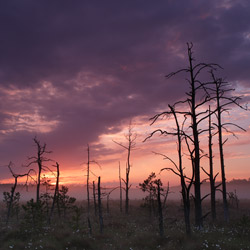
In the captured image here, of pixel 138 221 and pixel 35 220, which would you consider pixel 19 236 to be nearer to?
pixel 35 220

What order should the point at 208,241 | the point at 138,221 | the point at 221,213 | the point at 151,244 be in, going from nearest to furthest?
the point at 208,241, the point at 151,244, the point at 138,221, the point at 221,213

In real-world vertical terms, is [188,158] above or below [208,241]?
above


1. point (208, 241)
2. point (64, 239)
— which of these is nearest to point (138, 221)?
point (64, 239)

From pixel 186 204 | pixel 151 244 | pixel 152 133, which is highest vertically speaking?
pixel 152 133

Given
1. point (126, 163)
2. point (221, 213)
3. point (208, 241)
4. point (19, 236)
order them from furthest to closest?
point (126, 163) < point (221, 213) < point (19, 236) < point (208, 241)

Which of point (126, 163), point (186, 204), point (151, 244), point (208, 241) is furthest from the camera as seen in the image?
point (126, 163)

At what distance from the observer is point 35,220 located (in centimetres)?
2548

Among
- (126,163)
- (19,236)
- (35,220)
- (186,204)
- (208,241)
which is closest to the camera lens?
(208,241)

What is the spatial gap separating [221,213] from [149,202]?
9.73m

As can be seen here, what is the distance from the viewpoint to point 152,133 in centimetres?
1914

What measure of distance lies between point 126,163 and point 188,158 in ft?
87.7

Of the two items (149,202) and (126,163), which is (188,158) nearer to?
(149,202)

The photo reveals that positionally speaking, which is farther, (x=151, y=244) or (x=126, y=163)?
(x=126, y=163)

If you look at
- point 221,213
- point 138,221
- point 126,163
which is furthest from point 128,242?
point 126,163
